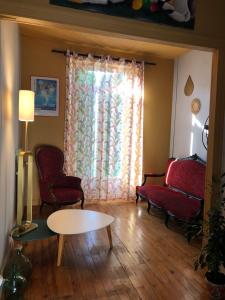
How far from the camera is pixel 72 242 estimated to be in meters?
3.11

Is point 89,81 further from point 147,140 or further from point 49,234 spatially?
point 49,234

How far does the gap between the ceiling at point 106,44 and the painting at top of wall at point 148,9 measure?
1497mm

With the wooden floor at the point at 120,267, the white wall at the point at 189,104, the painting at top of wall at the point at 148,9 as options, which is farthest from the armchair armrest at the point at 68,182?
the painting at top of wall at the point at 148,9

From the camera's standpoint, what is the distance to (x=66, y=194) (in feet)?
12.5

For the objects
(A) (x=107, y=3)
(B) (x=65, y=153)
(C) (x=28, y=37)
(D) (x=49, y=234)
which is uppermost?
(C) (x=28, y=37)

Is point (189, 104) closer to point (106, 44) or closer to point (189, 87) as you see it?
point (189, 87)

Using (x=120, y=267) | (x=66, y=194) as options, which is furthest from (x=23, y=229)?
(x=66, y=194)

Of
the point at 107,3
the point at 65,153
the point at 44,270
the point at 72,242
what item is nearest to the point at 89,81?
the point at 65,153

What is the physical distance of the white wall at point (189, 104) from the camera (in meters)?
4.04

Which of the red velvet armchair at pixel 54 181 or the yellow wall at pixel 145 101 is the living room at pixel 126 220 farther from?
the red velvet armchair at pixel 54 181

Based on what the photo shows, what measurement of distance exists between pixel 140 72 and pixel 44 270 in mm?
3478

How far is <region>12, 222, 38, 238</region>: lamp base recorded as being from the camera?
253 centimetres

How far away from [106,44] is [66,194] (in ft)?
8.06

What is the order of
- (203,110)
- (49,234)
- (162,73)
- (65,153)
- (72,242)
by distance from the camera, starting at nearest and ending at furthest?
(49,234)
(72,242)
(203,110)
(65,153)
(162,73)
